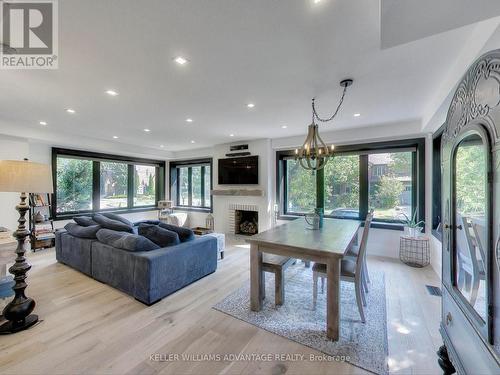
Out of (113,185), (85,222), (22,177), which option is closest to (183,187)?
(113,185)

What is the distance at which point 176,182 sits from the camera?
7.82 metres

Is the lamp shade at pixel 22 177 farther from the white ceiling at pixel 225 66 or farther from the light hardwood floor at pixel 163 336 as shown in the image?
the light hardwood floor at pixel 163 336

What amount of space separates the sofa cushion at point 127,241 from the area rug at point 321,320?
1101 mm

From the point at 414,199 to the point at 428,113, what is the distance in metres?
1.70

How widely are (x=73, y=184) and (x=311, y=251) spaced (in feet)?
19.8

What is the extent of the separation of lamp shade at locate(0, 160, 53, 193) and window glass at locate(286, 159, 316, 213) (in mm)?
4584

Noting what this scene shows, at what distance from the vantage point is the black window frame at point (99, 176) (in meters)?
5.12

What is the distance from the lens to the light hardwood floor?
167cm

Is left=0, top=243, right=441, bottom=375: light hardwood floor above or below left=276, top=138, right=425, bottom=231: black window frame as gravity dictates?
below

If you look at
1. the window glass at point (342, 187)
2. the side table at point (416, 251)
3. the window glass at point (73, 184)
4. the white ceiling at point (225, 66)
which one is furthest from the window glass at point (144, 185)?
the side table at point (416, 251)

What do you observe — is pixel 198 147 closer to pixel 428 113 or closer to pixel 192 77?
pixel 192 77

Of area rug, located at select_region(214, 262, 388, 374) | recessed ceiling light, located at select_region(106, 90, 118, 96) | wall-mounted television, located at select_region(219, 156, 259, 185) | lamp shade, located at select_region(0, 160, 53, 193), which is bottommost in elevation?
area rug, located at select_region(214, 262, 388, 374)

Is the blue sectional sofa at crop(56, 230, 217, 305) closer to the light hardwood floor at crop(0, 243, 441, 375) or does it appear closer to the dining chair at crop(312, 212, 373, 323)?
the light hardwood floor at crop(0, 243, 441, 375)

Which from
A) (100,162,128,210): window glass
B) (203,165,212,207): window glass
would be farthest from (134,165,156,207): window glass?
(203,165,212,207): window glass
